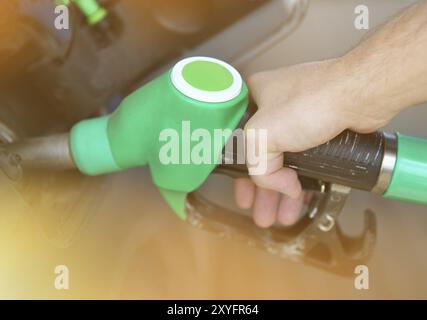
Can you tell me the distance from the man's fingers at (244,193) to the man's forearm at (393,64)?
0.70 ft

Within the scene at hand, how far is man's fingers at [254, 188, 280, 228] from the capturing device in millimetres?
682

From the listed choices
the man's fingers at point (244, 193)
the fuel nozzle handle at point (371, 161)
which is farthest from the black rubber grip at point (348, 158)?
the man's fingers at point (244, 193)

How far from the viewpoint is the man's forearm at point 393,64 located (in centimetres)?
48

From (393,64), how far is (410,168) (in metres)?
0.10

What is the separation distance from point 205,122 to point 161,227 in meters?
0.25

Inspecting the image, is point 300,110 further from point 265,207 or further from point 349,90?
point 265,207

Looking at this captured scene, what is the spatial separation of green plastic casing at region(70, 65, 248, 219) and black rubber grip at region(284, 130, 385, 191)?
2.9 inches

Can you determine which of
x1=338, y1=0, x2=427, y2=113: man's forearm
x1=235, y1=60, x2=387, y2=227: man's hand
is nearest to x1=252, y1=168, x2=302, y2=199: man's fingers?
x1=235, y1=60, x2=387, y2=227: man's hand

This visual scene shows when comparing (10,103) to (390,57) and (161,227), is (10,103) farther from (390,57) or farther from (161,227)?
(390,57)

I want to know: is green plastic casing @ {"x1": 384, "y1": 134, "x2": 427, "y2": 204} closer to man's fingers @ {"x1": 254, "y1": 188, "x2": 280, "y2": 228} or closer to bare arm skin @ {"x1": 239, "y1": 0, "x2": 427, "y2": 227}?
bare arm skin @ {"x1": 239, "y1": 0, "x2": 427, "y2": 227}

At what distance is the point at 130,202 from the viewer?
717 millimetres

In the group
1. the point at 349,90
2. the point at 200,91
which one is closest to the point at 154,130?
the point at 200,91

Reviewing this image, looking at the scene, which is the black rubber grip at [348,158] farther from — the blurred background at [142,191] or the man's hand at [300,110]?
the blurred background at [142,191]
